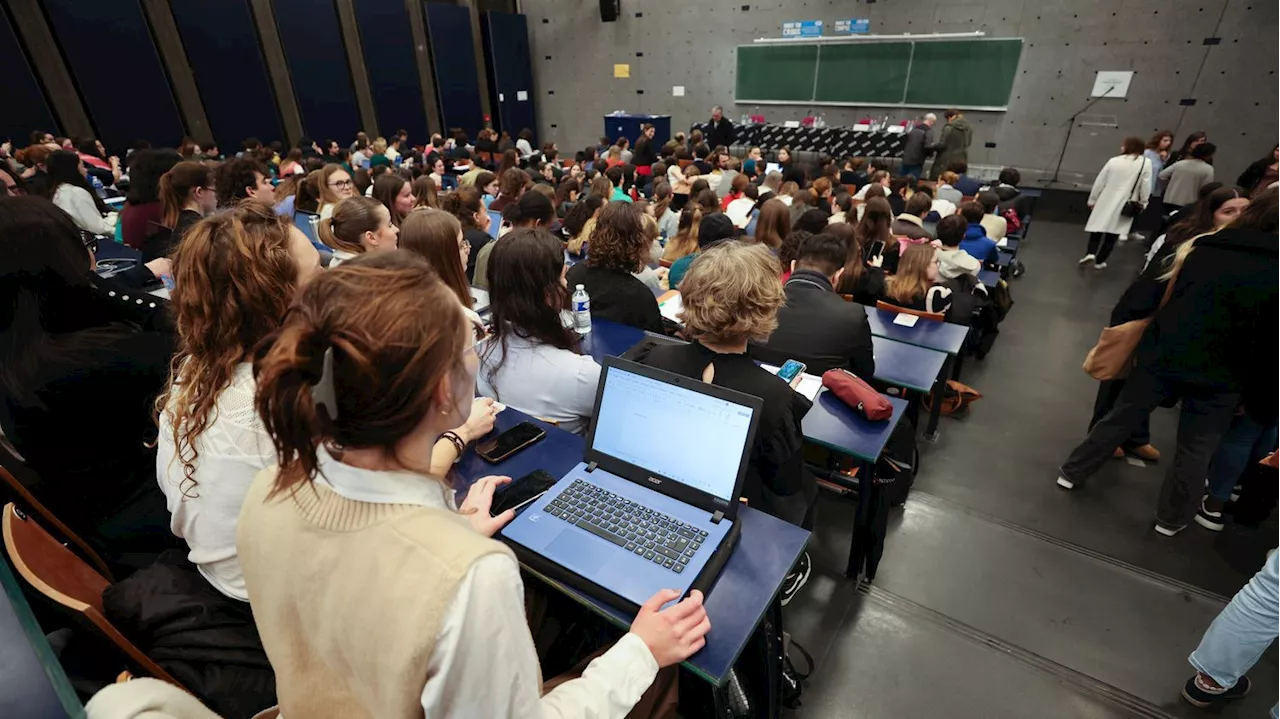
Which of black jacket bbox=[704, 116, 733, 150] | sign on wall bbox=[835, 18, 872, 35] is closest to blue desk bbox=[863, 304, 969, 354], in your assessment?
black jacket bbox=[704, 116, 733, 150]

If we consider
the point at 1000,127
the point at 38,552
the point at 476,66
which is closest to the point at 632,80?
the point at 476,66

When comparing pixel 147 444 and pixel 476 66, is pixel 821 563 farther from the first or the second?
pixel 476 66

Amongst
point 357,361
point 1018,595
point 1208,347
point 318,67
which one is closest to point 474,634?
point 357,361

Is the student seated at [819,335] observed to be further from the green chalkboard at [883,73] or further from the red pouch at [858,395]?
the green chalkboard at [883,73]

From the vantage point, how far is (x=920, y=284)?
332 centimetres

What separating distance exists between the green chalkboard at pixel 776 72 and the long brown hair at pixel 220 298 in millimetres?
11010

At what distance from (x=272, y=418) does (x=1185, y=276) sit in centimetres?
331

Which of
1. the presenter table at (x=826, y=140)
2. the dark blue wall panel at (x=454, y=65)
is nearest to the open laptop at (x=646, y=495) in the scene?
the presenter table at (x=826, y=140)

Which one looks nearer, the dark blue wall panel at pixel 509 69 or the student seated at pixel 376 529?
the student seated at pixel 376 529

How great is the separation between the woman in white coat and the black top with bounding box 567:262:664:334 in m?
5.85

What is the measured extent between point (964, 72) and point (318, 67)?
11.3 m

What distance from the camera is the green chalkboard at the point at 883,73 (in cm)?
896

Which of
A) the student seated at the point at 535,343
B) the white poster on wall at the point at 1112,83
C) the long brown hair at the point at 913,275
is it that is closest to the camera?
the student seated at the point at 535,343

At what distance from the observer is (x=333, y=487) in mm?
757
